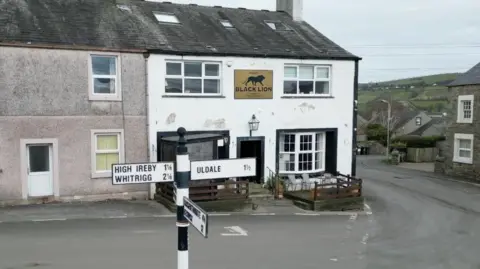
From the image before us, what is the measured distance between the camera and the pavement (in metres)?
9.86

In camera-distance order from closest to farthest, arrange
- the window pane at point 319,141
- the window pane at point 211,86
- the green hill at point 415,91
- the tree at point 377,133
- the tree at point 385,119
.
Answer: the window pane at point 211,86, the window pane at point 319,141, the tree at point 377,133, the tree at point 385,119, the green hill at point 415,91

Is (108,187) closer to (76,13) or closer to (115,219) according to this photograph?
(115,219)

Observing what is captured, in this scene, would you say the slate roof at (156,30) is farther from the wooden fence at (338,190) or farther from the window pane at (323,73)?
the wooden fence at (338,190)

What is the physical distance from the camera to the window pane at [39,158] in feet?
49.7

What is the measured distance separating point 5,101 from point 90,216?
15.2ft

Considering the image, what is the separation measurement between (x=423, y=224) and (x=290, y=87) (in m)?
7.25

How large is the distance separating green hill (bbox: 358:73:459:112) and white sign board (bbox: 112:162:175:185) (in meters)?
87.2

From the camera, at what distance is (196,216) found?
494cm

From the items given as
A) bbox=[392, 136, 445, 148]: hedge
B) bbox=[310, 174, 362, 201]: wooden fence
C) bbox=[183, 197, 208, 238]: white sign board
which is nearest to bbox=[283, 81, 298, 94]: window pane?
bbox=[310, 174, 362, 201]: wooden fence

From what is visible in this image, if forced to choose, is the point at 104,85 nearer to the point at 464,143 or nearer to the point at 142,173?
the point at 142,173

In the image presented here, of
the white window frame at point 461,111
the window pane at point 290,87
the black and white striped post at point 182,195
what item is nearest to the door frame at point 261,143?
the window pane at point 290,87

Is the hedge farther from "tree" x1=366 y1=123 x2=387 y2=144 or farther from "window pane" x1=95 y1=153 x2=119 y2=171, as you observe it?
"window pane" x1=95 y1=153 x2=119 y2=171

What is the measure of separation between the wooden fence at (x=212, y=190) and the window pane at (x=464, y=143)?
20.0 meters

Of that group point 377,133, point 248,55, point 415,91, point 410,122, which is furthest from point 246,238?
point 415,91
